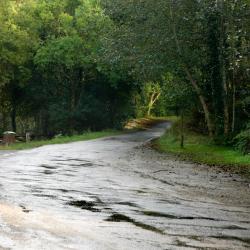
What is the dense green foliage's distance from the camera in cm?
2744

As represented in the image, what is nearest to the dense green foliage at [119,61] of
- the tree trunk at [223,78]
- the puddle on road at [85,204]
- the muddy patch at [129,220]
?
the tree trunk at [223,78]

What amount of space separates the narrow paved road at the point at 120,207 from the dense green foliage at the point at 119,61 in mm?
6231

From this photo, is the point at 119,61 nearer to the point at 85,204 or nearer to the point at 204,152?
the point at 204,152

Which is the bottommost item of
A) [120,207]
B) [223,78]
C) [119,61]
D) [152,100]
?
[120,207]

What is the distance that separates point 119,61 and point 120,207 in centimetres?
2151

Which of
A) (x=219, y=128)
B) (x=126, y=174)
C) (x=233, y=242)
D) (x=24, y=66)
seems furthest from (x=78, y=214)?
(x=24, y=66)

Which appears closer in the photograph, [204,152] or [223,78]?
[204,152]

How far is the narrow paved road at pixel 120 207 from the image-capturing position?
285 inches

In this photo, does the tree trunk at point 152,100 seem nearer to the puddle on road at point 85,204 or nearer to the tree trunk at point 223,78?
the tree trunk at point 223,78

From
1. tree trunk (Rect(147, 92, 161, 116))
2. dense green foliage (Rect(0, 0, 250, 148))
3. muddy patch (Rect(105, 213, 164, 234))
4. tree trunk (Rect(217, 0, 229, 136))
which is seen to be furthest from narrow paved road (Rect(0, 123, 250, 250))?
tree trunk (Rect(147, 92, 161, 116))

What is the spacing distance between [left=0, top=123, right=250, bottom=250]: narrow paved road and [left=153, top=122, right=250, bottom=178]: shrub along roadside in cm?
181

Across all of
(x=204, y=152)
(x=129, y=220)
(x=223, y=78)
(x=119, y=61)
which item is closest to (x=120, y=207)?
(x=129, y=220)

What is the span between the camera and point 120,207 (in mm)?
10227

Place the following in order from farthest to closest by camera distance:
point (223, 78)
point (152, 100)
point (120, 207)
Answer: point (152, 100) → point (223, 78) → point (120, 207)
